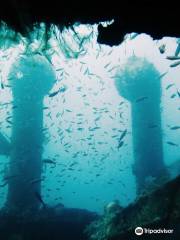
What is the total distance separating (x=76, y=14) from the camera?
4141 millimetres

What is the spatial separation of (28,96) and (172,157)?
5689 inches

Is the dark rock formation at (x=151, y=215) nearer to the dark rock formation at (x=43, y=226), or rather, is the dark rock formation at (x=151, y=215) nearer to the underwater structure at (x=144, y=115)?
the dark rock formation at (x=43, y=226)

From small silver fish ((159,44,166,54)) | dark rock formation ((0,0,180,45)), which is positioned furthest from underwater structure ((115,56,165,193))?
dark rock formation ((0,0,180,45))

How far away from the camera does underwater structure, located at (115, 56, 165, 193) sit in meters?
21.1

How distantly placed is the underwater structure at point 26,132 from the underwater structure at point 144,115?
7035 mm

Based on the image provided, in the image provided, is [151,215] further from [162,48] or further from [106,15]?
[106,15]

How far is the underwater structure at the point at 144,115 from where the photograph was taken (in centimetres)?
2111

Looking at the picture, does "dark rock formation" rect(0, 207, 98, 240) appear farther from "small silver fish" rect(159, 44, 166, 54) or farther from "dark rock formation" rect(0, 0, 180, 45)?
"dark rock formation" rect(0, 0, 180, 45)

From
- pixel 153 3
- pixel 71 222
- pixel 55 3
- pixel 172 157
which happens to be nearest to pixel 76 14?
pixel 55 3

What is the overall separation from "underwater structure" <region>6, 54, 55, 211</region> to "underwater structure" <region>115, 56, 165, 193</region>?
7.03 meters

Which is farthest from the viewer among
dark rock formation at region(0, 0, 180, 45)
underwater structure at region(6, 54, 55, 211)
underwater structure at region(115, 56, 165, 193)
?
underwater structure at region(115, 56, 165, 193)

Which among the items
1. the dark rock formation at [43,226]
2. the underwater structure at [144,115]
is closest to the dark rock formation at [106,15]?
the dark rock formation at [43,226]

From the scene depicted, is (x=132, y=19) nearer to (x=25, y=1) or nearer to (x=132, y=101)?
(x=25, y=1)

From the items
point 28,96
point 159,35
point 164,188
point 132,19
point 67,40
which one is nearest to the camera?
point 132,19
